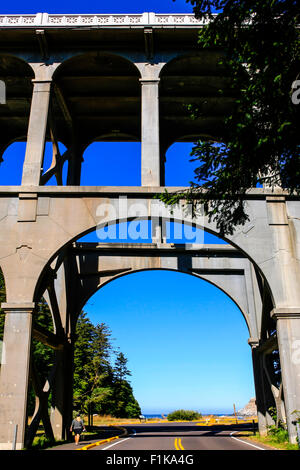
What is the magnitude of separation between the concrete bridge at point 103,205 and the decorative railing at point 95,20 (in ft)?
0.19

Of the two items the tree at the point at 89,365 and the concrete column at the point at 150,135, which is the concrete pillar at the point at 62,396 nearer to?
the concrete column at the point at 150,135

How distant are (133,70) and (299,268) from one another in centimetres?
1164

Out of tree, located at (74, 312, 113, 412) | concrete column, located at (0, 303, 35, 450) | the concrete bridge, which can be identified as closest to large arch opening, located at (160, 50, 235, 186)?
the concrete bridge

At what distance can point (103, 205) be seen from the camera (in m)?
15.2

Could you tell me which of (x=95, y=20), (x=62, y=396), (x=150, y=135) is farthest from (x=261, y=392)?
(x=95, y=20)

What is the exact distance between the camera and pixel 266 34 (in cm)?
1047

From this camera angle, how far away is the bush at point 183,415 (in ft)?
175

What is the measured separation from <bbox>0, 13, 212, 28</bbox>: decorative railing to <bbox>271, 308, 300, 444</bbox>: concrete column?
1182 cm

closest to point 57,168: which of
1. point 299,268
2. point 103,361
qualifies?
point 299,268

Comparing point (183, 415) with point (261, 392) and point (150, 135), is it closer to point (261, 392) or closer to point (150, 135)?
point (261, 392)

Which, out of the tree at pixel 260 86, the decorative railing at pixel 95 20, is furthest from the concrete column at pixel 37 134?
the tree at pixel 260 86

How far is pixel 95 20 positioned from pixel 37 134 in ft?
18.1

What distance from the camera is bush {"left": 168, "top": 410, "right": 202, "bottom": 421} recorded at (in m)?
53.4

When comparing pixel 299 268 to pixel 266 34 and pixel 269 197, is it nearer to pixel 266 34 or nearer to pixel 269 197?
pixel 269 197
